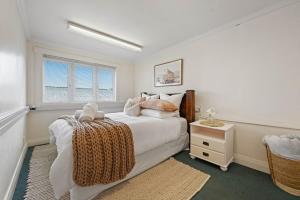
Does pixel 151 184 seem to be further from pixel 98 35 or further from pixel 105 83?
pixel 105 83

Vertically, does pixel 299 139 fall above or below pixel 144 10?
below

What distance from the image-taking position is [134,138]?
1.76 metres

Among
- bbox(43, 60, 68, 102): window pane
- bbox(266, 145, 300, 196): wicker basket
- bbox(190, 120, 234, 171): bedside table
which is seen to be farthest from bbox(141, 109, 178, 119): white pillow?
bbox(43, 60, 68, 102): window pane

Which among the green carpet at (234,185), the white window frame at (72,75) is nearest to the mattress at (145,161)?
the green carpet at (234,185)

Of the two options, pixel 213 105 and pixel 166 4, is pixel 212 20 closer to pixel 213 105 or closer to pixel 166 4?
pixel 166 4

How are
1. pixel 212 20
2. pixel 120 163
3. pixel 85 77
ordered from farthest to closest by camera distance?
1. pixel 85 77
2. pixel 212 20
3. pixel 120 163

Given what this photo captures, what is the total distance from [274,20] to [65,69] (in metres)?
4.08

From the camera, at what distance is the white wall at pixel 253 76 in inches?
69.7

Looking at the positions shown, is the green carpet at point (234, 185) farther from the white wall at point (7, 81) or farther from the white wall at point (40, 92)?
the white wall at point (40, 92)

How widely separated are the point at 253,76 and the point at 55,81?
13.0ft

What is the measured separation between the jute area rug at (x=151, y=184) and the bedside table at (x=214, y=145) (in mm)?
294

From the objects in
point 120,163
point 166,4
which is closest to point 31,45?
point 166,4

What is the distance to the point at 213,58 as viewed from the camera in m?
2.53

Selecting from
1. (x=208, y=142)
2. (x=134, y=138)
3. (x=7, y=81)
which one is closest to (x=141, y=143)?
(x=134, y=138)
